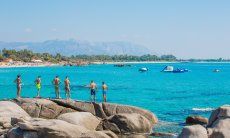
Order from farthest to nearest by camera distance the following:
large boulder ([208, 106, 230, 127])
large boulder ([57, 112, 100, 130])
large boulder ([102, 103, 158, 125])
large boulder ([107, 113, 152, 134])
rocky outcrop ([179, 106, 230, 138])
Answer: large boulder ([102, 103, 158, 125])
large boulder ([107, 113, 152, 134])
large boulder ([57, 112, 100, 130])
large boulder ([208, 106, 230, 127])
rocky outcrop ([179, 106, 230, 138])

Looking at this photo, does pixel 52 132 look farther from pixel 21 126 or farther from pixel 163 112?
pixel 163 112

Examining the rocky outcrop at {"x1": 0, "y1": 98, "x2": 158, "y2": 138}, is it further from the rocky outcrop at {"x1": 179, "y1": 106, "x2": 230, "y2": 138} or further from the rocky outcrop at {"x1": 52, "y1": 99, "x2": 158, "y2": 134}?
the rocky outcrop at {"x1": 179, "y1": 106, "x2": 230, "y2": 138}

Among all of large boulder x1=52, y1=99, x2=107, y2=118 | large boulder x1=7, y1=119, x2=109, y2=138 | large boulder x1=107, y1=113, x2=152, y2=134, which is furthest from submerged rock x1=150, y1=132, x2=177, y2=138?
large boulder x1=7, y1=119, x2=109, y2=138

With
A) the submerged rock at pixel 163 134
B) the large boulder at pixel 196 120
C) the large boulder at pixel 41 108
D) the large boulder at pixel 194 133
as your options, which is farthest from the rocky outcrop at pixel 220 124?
the large boulder at pixel 41 108

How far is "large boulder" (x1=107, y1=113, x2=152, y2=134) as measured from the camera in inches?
1245

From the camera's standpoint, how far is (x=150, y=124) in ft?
110

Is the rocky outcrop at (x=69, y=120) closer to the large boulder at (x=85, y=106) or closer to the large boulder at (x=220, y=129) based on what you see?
the large boulder at (x=85, y=106)

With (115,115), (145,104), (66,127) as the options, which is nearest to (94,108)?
(115,115)

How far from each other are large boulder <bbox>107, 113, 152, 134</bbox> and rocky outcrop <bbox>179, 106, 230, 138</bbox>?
37.8 feet

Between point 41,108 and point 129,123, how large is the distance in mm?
6500

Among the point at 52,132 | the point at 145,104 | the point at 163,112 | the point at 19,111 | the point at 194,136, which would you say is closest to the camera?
the point at 194,136

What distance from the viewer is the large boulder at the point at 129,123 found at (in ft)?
104

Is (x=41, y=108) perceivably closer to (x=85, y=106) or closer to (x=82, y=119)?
(x=85, y=106)

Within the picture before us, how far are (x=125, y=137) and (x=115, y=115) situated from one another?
2086mm
